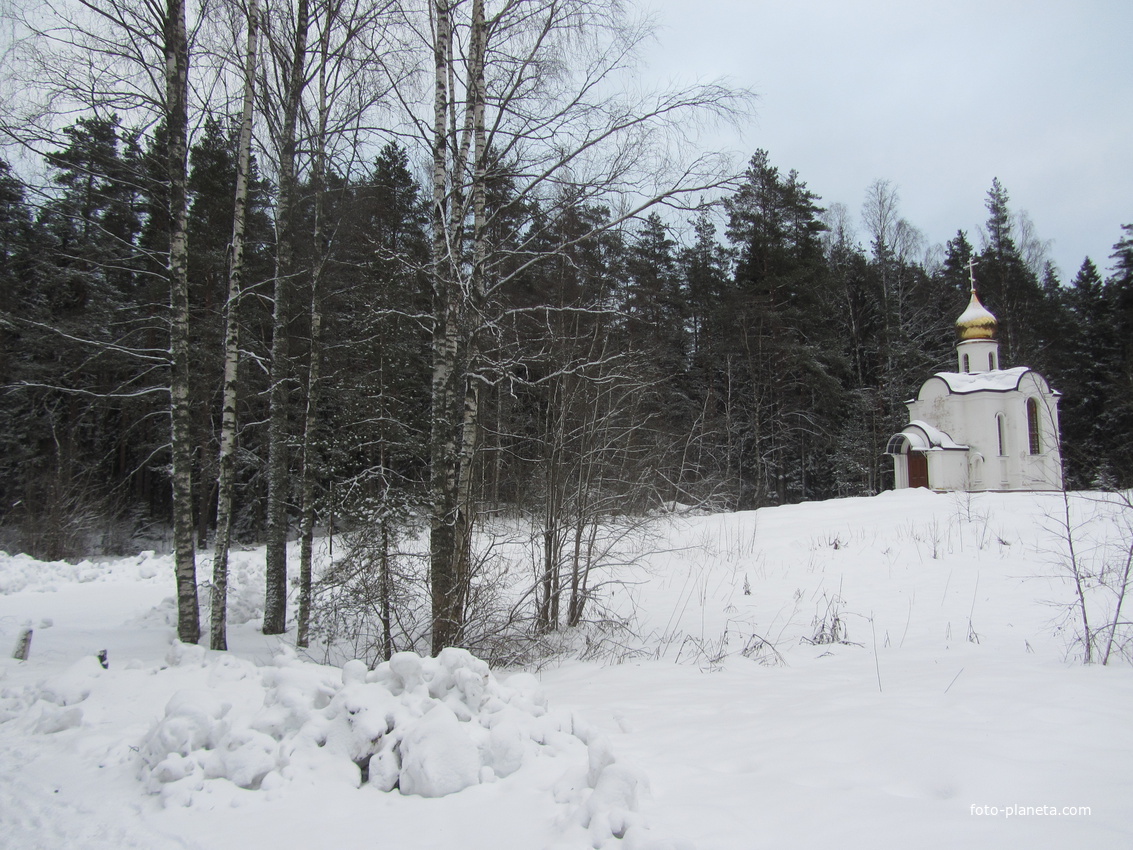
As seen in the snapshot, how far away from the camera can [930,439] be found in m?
22.3

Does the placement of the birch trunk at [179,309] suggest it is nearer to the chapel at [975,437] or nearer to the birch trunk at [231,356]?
the birch trunk at [231,356]

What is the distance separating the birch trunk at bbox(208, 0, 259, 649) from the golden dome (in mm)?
26008

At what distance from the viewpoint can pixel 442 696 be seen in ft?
12.2

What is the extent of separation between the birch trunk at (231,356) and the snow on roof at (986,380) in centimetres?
2408

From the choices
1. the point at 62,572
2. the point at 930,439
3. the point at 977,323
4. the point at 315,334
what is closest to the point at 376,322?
the point at 315,334

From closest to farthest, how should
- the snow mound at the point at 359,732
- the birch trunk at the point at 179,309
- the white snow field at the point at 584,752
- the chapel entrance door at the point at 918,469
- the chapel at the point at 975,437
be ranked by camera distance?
the white snow field at the point at 584,752 < the snow mound at the point at 359,732 < the birch trunk at the point at 179,309 < the chapel at the point at 975,437 < the chapel entrance door at the point at 918,469

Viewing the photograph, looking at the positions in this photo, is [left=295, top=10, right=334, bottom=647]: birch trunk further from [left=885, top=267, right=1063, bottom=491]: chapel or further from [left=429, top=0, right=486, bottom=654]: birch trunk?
[left=885, top=267, right=1063, bottom=491]: chapel

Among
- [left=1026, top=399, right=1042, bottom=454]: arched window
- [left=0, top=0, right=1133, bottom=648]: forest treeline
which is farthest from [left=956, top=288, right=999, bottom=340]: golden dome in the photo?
[left=0, top=0, right=1133, bottom=648]: forest treeline

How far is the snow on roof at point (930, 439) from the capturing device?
22.2 meters

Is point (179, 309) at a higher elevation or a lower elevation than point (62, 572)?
higher

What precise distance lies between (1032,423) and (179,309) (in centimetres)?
2661

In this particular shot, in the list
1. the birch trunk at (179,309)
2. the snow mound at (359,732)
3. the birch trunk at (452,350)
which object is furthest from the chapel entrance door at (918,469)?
the birch trunk at (179,309)

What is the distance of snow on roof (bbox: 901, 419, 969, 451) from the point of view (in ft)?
72.8

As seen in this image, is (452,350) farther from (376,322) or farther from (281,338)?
(281,338)
